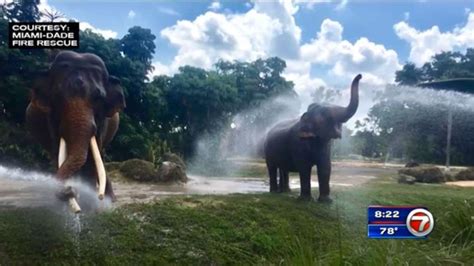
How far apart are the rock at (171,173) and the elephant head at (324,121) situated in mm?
2094

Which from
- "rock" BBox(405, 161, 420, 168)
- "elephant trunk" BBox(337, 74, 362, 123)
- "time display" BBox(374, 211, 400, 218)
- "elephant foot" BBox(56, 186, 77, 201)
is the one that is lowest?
"time display" BBox(374, 211, 400, 218)

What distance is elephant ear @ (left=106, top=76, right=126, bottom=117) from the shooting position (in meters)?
3.10

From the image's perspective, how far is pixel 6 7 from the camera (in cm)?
399

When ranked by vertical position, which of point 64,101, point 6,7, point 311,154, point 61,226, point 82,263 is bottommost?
point 82,263

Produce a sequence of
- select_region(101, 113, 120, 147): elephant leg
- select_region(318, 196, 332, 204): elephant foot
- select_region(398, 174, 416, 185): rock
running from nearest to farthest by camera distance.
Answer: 1. select_region(101, 113, 120, 147): elephant leg
2. select_region(318, 196, 332, 204): elephant foot
3. select_region(398, 174, 416, 185): rock

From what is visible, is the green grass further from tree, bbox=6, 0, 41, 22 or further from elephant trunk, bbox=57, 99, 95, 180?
tree, bbox=6, 0, 41, 22

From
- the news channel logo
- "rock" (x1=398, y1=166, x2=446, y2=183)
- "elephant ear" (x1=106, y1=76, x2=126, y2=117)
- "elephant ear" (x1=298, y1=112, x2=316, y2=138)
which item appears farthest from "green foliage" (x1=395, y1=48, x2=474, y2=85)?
"elephant ear" (x1=106, y1=76, x2=126, y2=117)

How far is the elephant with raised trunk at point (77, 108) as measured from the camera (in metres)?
2.70

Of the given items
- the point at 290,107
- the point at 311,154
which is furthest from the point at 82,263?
the point at 290,107

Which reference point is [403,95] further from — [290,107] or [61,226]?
[61,226]

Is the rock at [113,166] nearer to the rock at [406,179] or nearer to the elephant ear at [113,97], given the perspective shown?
the elephant ear at [113,97]

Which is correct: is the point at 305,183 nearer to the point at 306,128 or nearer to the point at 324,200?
the point at 324,200

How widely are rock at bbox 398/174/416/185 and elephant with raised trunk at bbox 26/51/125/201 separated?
4.10 metres

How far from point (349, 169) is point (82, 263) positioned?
368 cm
